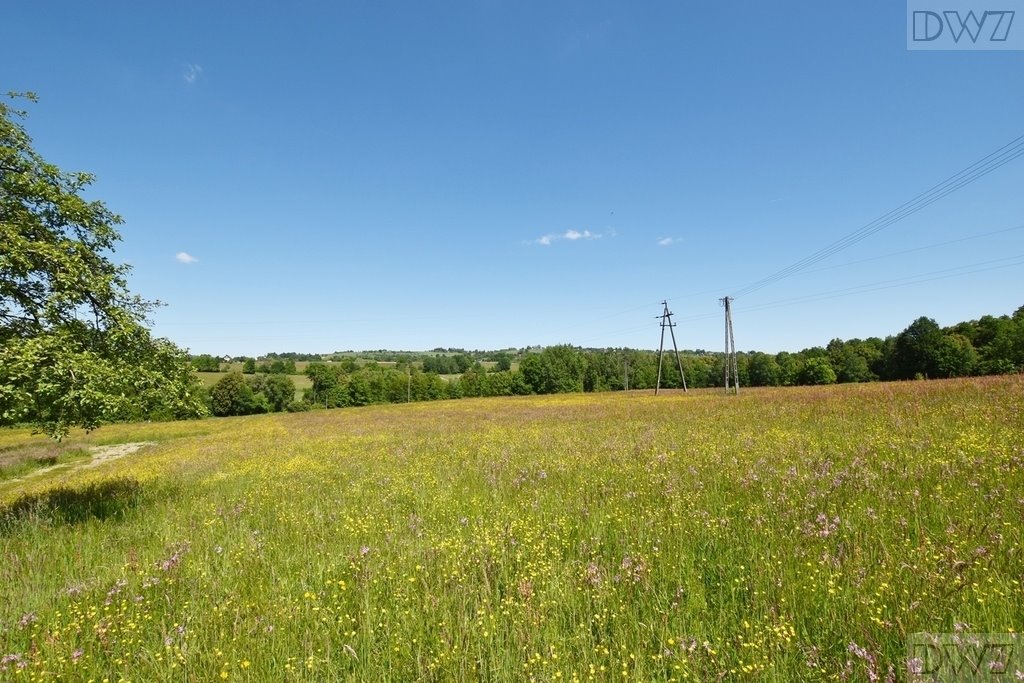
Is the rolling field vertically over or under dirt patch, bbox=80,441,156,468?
over

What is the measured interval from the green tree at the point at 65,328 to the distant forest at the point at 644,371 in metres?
101

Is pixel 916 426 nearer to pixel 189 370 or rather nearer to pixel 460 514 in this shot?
pixel 460 514

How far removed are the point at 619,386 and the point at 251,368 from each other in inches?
5150

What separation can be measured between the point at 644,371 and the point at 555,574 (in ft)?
426

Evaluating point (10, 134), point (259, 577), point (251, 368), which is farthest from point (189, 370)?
point (251, 368)

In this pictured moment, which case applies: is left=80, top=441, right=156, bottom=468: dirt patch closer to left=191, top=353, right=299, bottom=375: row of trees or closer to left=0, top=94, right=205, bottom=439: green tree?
left=0, top=94, right=205, bottom=439: green tree

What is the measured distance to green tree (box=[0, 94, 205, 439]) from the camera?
6.64 meters

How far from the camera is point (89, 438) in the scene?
39.1m

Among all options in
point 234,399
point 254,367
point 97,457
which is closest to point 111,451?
point 97,457

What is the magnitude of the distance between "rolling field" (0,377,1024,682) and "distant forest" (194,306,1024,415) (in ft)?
317

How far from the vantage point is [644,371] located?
416 feet

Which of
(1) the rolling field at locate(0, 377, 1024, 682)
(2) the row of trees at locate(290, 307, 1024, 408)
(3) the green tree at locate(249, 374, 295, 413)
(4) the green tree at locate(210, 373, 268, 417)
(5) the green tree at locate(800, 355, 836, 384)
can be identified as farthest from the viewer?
(3) the green tree at locate(249, 374, 295, 413)

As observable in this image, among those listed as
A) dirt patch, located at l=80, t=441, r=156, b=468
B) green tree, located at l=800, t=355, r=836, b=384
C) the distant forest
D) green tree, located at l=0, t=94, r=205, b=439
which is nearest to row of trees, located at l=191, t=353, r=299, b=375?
the distant forest

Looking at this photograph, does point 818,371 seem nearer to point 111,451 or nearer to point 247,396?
point 111,451
